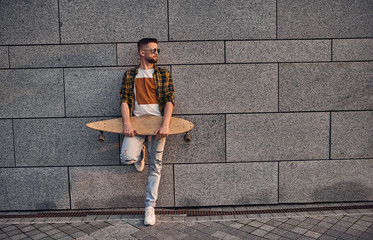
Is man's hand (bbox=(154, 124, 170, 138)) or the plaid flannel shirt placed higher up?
the plaid flannel shirt

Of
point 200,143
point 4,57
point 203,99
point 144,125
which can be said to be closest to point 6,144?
point 4,57

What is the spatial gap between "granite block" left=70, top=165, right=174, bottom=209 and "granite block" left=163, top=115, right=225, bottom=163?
0.84ft

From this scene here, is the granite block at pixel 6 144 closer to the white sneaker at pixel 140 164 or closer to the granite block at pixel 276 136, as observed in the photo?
the white sneaker at pixel 140 164

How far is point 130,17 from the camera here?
428 cm

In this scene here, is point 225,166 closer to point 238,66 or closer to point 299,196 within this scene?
point 299,196

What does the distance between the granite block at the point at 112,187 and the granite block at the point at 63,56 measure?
5.41 ft

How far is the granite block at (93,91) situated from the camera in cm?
435

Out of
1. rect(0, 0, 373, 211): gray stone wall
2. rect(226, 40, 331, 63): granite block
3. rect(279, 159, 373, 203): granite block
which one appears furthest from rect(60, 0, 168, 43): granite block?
rect(279, 159, 373, 203): granite block

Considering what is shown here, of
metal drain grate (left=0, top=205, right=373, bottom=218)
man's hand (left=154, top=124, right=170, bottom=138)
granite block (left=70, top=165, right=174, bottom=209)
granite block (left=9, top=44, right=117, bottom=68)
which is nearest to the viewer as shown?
man's hand (left=154, top=124, right=170, bottom=138)

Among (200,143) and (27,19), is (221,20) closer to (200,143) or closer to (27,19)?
(200,143)

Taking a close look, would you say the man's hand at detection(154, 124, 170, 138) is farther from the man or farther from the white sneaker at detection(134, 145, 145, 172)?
the white sneaker at detection(134, 145, 145, 172)

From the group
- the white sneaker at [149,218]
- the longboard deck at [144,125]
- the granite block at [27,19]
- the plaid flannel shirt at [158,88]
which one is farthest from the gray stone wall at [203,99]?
the white sneaker at [149,218]

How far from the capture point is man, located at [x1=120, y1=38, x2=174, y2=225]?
12.6 feet

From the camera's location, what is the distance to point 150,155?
4.02 meters
